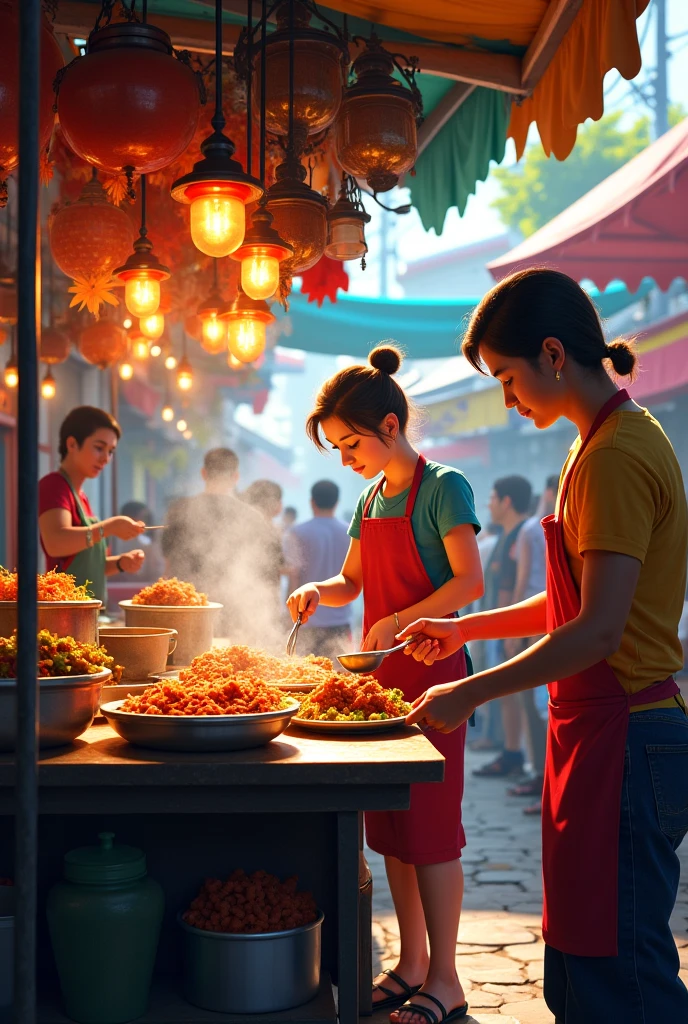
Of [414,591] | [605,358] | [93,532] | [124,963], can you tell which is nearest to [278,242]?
[414,591]

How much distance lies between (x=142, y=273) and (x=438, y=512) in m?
1.75

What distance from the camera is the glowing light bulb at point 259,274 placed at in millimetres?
3359

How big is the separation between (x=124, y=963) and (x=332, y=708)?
0.75m

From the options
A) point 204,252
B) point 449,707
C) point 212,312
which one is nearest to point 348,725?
point 449,707

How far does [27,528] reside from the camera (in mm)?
1508

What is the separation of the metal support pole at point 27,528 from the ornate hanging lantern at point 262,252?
175 cm

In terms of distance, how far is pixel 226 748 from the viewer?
6.97 feet

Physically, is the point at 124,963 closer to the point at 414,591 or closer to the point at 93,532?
the point at 414,591

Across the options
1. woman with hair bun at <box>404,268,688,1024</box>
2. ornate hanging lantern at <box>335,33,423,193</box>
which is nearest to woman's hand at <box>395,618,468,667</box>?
woman with hair bun at <box>404,268,688,1024</box>

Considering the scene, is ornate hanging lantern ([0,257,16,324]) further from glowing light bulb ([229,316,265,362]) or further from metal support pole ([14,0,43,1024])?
metal support pole ([14,0,43,1024])

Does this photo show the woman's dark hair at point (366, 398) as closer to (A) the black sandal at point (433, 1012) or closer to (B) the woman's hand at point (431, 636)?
(B) the woman's hand at point (431, 636)

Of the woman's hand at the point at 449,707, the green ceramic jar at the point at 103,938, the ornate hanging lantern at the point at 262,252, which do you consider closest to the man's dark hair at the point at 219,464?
the ornate hanging lantern at the point at 262,252

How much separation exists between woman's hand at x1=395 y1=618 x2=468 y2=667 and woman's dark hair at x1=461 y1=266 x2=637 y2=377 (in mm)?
851

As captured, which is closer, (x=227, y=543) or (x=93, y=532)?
(x=93, y=532)
